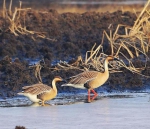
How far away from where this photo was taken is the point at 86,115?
38.1 feet

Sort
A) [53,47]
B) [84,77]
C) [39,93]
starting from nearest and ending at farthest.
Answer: [39,93]
[84,77]
[53,47]

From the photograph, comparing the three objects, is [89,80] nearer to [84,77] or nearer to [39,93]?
[84,77]

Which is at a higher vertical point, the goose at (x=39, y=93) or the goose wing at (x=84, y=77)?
the goose wing at (x=84, y=77)

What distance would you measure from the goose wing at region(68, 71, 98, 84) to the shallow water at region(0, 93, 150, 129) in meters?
0.46

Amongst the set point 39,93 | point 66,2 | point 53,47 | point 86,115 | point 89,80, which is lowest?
point 86,115

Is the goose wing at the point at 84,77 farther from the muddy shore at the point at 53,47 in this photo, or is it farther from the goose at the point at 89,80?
the muddy shore at the point at 53,47

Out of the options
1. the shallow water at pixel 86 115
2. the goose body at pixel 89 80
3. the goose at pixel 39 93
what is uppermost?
the goose body at pixel 89 80

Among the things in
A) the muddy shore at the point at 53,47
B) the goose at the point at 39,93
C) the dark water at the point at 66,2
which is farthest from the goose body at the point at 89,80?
the dark water at the point at 66,2

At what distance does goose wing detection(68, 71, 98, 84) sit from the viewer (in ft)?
44.5

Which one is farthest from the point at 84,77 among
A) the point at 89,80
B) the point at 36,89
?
the point at 36,89

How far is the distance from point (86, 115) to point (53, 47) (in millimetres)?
7476

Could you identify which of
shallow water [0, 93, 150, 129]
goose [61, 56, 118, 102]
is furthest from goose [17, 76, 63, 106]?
goose [61, 56, 118, 102]

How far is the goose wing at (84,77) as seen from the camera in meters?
13.6

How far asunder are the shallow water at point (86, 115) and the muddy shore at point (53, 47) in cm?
131
